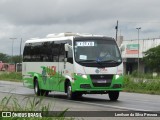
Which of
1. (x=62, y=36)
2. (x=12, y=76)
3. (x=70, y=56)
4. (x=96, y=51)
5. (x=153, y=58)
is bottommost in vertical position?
(x=12, y=76)

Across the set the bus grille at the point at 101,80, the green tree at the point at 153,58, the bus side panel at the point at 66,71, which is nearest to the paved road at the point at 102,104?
the bus grille at the point at 101,80

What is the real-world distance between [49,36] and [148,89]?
9.76m

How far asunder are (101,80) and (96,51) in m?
1.28

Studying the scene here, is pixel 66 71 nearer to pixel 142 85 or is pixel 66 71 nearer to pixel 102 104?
pixel 102 104

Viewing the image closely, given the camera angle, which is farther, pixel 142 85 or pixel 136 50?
pixel 136 50

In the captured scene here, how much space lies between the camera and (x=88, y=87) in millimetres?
19484

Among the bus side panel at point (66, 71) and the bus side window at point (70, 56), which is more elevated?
the bus side window at point (70, 56)

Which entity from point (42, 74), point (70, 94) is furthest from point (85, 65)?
point (42, 74)

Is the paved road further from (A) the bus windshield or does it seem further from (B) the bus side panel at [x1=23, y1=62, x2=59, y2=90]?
(A) the bus windshield

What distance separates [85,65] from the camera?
773 inches

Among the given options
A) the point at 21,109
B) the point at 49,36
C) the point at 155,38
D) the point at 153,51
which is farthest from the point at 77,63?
the point at 155,38

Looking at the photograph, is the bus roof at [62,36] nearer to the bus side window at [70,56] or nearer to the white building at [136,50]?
the bus side window at [70,56]

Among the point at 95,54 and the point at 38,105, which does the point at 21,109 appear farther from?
the point at 95,54

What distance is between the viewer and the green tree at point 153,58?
273ft
